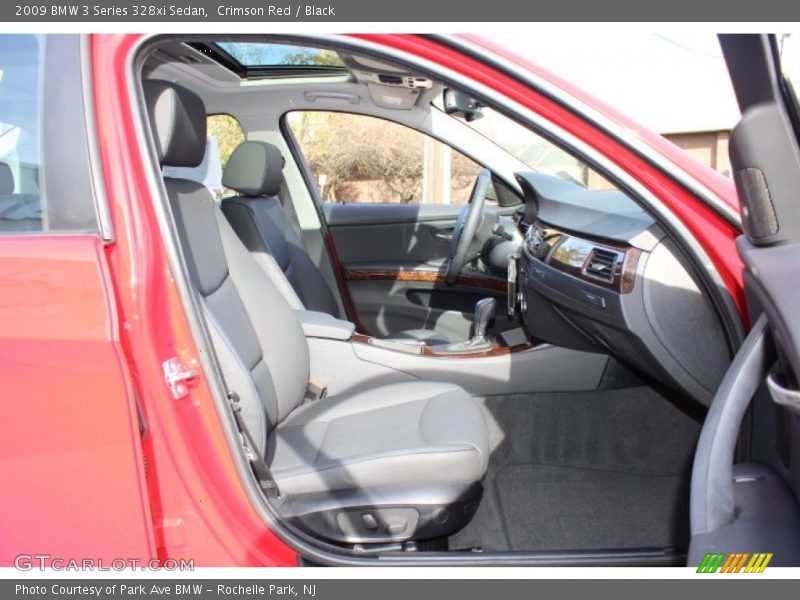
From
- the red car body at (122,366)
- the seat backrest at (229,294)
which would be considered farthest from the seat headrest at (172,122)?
the red car body at (122,366)

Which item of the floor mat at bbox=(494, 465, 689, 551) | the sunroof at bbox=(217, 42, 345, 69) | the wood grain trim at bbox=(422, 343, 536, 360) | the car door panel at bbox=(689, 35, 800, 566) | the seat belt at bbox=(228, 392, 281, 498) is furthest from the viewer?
the sunroof at bbox=(217, 42, 345, 69)

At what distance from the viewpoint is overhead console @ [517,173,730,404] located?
Answer: 1.48m

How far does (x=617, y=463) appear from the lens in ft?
7.42

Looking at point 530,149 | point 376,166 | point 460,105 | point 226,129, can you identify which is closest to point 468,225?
point 530,149

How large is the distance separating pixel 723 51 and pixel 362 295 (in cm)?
280

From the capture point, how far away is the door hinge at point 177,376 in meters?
1.16

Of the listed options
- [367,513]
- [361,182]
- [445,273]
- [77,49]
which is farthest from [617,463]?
[361,182]

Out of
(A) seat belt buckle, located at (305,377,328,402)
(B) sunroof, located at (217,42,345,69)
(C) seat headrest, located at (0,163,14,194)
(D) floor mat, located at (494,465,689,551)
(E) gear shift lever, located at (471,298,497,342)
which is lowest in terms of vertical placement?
(D) floor mat, located at (494,465,689,551)

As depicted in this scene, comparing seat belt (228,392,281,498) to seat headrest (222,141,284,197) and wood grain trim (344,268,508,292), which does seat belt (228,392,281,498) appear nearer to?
seat headrest (222,141,284,197)

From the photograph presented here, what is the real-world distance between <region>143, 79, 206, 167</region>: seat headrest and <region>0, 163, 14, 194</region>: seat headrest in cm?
29

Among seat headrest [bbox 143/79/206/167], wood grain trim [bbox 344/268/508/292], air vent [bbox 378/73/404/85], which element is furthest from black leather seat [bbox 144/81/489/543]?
wood grain trim [bbox 344/268/508/292]

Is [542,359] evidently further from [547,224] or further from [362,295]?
[362,295]

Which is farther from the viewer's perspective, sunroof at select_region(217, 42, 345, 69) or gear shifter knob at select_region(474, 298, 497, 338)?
Result: sunroof at select_region(217, 42, 345, 69)

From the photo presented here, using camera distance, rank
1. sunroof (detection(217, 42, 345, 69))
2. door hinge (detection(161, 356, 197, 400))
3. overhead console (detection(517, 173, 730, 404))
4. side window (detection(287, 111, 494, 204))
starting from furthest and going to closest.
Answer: side window (detection(287, 111, 494, 204)) < sunroof (detection(217, 42, 345, 69)) < overhead console (detection(517, 173, 730, 404)) < door hinge (detection(161, 356, 197, 400))
